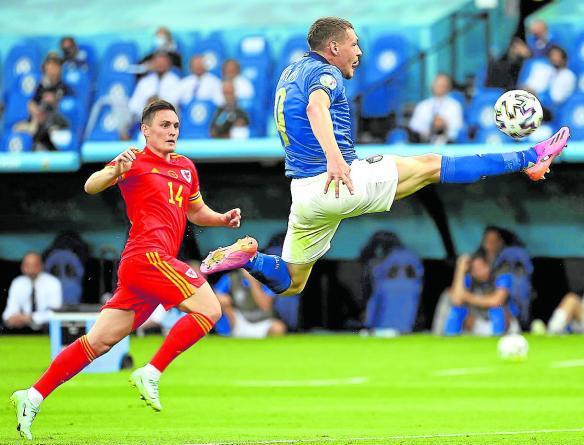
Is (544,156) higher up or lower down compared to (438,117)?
lower down

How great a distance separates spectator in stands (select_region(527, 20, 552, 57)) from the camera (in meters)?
19.5

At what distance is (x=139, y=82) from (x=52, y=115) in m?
1.44

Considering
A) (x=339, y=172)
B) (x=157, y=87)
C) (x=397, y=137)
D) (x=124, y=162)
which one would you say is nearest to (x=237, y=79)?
(x=157, y=87)

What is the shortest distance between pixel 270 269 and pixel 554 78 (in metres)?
10.8

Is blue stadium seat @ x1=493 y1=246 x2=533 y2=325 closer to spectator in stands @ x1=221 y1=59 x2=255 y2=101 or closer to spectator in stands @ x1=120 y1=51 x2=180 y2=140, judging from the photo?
spectator in stands @ x1=221 y1=59 x2=255 y2=101

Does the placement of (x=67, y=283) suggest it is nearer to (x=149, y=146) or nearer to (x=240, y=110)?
(x=240, y=110)

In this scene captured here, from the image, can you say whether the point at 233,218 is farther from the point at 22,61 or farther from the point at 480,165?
the point at 22,61

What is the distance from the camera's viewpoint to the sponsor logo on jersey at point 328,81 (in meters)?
8.72

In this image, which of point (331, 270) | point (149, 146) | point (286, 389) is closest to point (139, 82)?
point (331, 270)

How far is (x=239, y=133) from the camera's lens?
1925 cm

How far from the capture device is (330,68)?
29.0ft

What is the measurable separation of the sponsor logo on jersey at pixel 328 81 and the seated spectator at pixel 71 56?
523 inches

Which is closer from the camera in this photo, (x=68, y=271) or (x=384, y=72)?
(x=384, y=72)

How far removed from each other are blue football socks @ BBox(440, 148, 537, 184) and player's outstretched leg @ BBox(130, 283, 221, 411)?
1.79m
